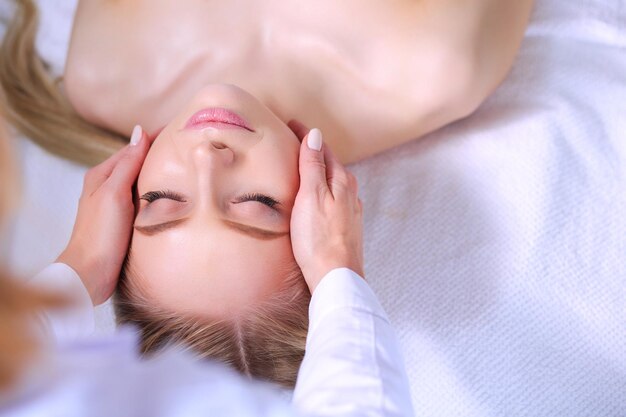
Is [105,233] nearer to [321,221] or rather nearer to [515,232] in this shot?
[321,221]

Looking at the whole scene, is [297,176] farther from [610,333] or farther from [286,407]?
[610,333]

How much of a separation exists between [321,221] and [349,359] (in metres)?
0.26

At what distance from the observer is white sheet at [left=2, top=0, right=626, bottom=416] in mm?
1134

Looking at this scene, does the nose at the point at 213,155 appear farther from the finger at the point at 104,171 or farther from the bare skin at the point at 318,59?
the bare skin at the point at 318,59

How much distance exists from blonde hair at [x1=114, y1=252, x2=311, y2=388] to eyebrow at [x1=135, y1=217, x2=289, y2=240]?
2.5 inches

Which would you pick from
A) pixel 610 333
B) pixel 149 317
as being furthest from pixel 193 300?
pixel 610 333

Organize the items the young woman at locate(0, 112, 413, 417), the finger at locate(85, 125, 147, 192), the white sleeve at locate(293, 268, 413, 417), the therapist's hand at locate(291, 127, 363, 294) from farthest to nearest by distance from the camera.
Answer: the finger at locate(85, 125, 147, 192), the therapist's hand at locate(291, 127, 363, 294), the white sleeve at locate(293, 268, 413, 417), the young woman at locate(0, 112, 413, 417)

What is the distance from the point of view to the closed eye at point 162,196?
3.19 ft

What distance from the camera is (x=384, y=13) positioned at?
120 centimetres

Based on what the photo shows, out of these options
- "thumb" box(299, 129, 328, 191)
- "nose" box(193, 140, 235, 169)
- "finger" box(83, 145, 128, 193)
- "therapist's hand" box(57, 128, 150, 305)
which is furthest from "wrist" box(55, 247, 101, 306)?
"thumb" box(299, 129, 328, 191)

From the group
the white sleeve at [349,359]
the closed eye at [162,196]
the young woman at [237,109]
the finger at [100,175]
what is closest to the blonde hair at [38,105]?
the young woman at [237,109]

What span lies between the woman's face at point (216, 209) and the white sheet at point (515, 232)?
295 mm

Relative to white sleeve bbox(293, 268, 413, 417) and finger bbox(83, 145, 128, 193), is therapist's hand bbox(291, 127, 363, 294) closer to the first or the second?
white sleeve bbox(293, 268, 413, 417)

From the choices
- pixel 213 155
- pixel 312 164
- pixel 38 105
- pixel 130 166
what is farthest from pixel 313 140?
pixel 38 105
